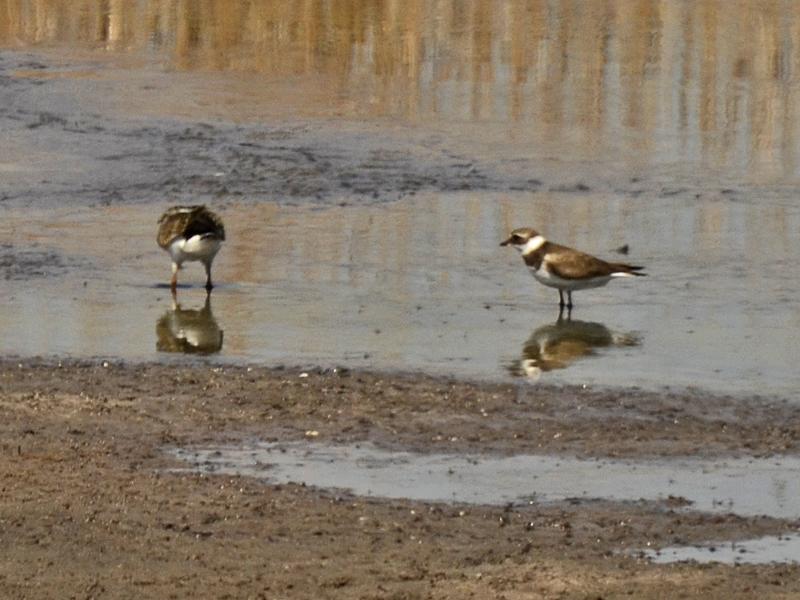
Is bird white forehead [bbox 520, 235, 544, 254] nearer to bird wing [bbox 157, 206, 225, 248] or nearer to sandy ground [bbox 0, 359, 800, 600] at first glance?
bird wing [bbox 157, 206, 225, 248]

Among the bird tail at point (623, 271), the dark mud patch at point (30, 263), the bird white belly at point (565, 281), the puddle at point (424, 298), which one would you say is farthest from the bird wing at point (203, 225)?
the bird tail at point (623, 271)

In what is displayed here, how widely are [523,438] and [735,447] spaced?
3.15 feet

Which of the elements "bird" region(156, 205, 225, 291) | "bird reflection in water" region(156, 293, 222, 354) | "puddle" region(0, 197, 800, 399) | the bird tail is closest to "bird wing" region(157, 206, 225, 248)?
"bird" region(156, 205, 225, 291)

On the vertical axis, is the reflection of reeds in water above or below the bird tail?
above

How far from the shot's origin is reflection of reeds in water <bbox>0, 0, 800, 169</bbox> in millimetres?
19594

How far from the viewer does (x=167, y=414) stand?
9820 millimetres

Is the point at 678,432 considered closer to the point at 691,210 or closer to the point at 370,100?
the point at 691,210

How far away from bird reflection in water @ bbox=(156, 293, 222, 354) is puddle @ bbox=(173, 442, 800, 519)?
233cm

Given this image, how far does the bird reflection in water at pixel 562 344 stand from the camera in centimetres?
1122

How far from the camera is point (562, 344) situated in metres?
11.8

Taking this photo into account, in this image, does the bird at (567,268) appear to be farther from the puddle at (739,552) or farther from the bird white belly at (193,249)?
the puddle at (739,552)

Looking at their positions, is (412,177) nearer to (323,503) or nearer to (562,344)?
(562,344)

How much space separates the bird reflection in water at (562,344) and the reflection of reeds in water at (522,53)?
5.71 metres

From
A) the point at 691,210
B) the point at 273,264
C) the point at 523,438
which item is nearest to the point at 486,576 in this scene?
the point at 523,438
